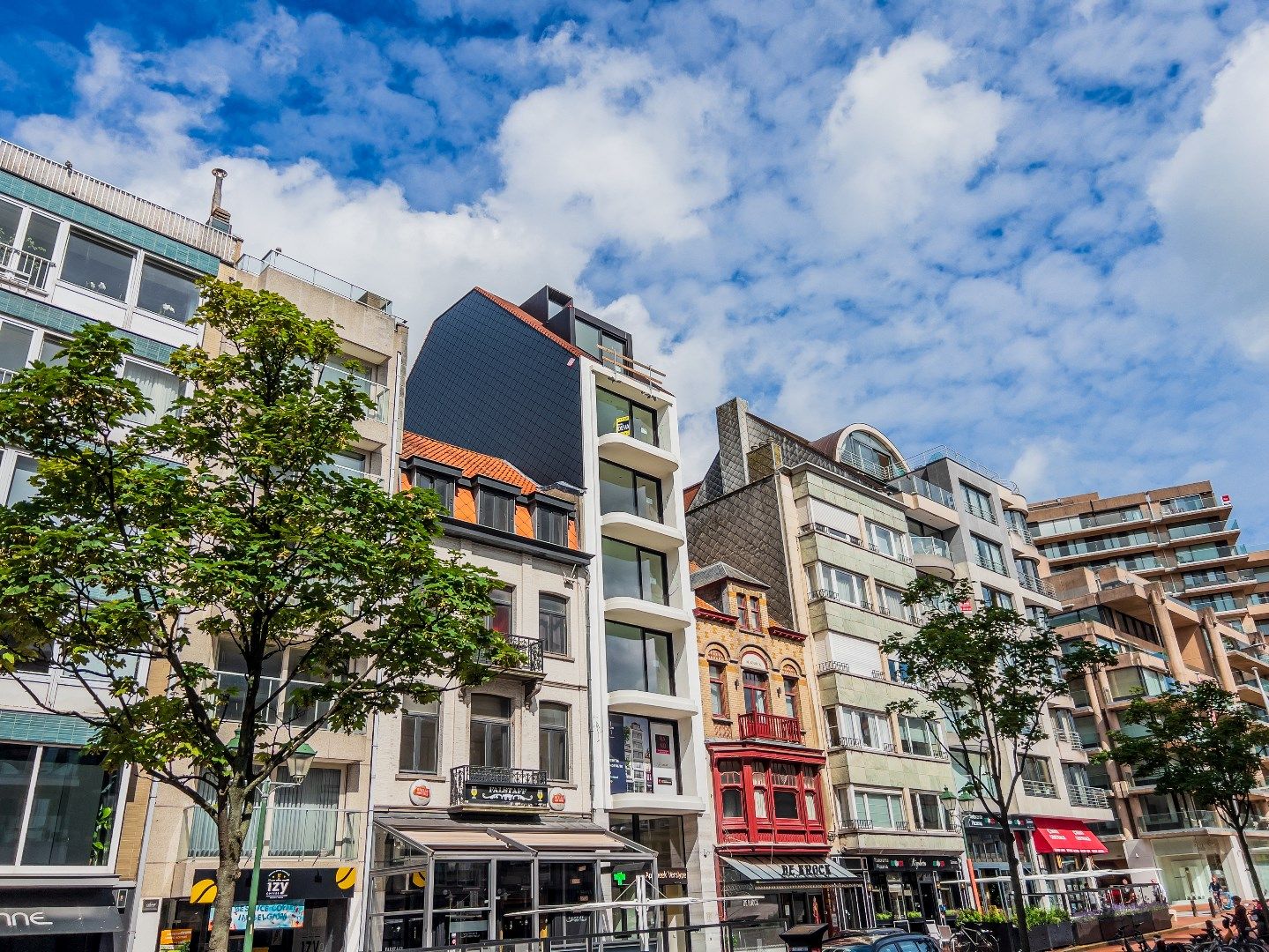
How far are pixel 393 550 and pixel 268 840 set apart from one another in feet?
35.3

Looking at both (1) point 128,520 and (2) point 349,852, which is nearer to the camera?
(1) point 128,520

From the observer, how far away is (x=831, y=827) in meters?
34.7

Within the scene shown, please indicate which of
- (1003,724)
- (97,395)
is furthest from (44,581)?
(1003,724)

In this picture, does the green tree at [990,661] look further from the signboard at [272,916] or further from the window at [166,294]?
the window at [166,294]

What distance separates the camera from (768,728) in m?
34.0

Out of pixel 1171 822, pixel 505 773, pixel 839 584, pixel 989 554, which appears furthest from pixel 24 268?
pixel 1171 822

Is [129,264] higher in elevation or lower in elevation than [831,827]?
higher

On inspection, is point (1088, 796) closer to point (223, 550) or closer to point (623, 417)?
point (623, 417)

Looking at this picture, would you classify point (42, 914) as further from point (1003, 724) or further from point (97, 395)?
point (1003, 724)

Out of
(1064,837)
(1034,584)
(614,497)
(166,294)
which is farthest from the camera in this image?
(1034,584)

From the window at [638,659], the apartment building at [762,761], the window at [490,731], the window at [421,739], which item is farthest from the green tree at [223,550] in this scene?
the apartment building at [762,761]

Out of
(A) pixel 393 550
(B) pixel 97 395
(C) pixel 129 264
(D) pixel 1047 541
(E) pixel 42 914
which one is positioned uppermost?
(D) pixel 1047 541

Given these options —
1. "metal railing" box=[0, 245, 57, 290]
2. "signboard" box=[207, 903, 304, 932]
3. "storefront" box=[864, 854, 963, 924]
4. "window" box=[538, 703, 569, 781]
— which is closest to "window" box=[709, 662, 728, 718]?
"window" box=[538, 703, 569, 781]

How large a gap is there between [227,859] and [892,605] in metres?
34.2
